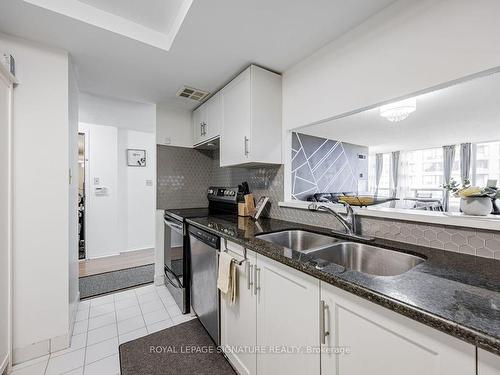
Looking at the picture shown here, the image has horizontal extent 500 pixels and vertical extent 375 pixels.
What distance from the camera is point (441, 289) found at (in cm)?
68

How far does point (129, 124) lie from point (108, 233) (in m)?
1.91

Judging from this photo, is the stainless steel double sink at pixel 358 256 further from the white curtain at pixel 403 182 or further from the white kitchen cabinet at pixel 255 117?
the white curtain at pixel 403 182

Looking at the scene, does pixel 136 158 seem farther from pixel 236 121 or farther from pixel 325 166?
pixel 325 166

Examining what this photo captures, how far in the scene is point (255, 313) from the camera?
1.22 meters

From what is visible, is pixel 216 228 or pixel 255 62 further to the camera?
pixel 255 62

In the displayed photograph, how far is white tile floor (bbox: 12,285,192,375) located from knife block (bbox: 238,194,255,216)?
3.53 feet

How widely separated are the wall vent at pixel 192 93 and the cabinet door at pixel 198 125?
182 mm

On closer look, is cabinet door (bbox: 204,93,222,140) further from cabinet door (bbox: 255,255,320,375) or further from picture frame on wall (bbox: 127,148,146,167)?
picture frame on wall (bbox: 127,148,146,167)

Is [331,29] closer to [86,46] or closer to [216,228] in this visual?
[216,228]

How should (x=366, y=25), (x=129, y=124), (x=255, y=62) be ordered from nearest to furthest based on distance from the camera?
(x=366, y=25) < (x=255, y=62) < (x=129, y=124)

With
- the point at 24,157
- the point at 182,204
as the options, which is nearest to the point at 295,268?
the point at 24,157

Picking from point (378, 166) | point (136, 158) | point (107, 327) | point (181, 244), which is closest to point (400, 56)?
point (378, 166)

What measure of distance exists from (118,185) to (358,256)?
402cm

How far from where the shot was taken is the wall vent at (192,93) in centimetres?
233
